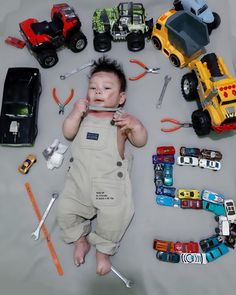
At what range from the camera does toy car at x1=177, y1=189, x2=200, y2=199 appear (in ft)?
5.76

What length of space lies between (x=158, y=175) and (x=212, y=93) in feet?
1.49

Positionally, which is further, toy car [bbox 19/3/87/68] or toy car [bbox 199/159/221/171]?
toy car [bbox 19/3/87/68]

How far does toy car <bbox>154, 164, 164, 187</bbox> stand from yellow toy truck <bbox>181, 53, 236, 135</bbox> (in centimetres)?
26

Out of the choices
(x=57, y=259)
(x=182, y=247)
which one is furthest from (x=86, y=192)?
(x=182, y=247)

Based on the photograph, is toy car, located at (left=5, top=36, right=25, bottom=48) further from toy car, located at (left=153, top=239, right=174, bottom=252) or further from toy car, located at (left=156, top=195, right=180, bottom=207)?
toy car, located at (left=153, top=239, right=174, bottom=252)

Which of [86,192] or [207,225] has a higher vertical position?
[86,192]

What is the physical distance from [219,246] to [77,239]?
630 millimetres

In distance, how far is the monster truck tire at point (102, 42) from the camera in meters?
2.03

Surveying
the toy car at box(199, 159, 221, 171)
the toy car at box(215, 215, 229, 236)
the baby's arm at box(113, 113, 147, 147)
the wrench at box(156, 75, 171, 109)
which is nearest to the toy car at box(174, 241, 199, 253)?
the toy car at box(215, 215, 229, 236)

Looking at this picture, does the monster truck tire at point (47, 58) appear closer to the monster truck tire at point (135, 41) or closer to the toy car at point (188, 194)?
the monster truck tire at point (135, 41)

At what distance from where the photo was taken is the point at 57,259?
171 cm

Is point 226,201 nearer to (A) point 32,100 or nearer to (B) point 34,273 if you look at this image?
(B) point 34,273

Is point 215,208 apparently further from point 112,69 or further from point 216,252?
point 112,69

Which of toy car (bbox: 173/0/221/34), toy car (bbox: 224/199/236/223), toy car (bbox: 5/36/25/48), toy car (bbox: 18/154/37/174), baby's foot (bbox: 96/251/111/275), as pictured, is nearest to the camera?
baby's foot (bbox: 96/251/111/275)
